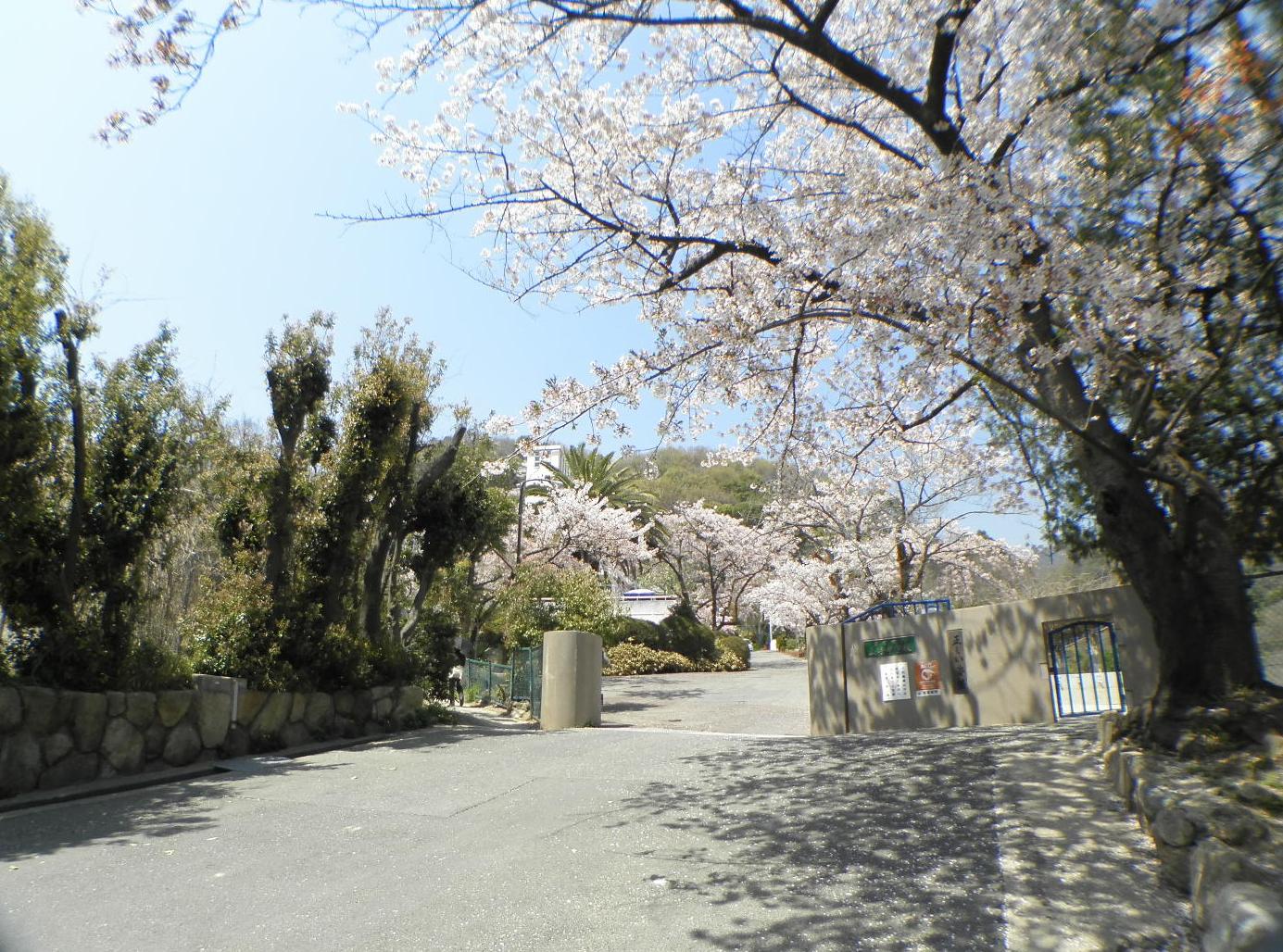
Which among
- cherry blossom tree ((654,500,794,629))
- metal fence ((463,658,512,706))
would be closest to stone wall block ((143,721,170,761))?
metal fence ((463,658,512,706))

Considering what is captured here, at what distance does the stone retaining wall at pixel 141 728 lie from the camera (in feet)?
23.8

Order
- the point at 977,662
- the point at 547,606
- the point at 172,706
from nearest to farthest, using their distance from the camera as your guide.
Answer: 1. the point at 172,706
2. the point at 977,662
3. the point at 547,606

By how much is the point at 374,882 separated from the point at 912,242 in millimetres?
6665

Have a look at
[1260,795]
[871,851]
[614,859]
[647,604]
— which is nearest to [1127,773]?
[1260,795]

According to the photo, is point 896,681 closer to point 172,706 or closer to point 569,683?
point 569,683

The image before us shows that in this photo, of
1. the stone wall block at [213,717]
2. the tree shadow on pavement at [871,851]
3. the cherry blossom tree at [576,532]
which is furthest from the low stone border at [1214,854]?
the cherry blossom tree at [576,532]

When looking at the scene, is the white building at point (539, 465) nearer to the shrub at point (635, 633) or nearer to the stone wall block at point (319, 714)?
the stone wall block at point (319, 714)

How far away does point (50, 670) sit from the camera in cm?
789

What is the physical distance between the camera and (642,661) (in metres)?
25.1

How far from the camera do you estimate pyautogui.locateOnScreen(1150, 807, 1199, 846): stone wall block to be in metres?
4.19

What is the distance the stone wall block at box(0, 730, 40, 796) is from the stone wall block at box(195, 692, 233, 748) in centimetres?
180

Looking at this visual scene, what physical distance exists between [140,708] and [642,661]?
17.8 meters

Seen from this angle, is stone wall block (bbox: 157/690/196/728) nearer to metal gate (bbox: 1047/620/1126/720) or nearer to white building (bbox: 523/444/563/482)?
white building (bbox: 523/444/563/482)

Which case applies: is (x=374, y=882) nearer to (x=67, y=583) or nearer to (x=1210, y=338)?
(x=67, y=583)
